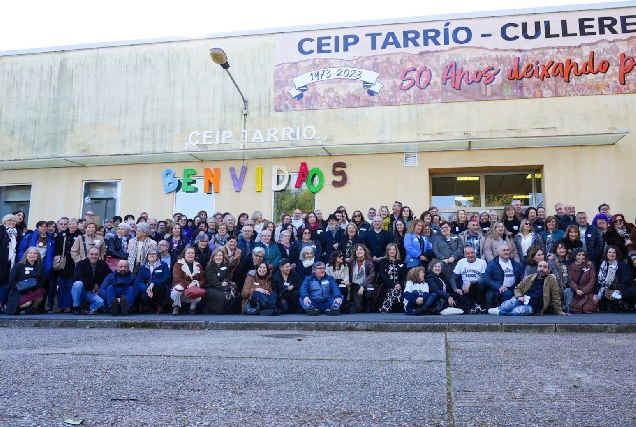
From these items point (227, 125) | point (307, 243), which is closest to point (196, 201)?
point (227, 125)

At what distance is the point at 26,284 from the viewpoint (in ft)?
35.6

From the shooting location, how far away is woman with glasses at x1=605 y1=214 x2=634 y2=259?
429 inches

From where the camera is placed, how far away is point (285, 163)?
49.5 feet

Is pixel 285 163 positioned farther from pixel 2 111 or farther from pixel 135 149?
pixel 2 111

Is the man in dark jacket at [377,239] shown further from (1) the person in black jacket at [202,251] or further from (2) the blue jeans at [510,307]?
(1) the person in black jacket at [202,251]

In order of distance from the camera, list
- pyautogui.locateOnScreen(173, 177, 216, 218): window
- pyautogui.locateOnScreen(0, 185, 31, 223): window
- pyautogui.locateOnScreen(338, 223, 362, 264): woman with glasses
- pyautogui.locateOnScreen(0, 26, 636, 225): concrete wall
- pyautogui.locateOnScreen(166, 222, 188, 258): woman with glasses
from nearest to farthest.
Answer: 1. pyautogui.locateOnScreen(338, 223, 362, 264): woman with glasses
2. pyautogui.locateOnScreen(166, 222, 188, 258): woman with glasses
3. pyautogui.locateOnScreen(0, 26, 636, 225): concrete wall
4. pyautogui.locateOnScreen(173, 177, 216, 218): window
5. pyautogui.locateOnScreen(0, 185, 31, 223): window

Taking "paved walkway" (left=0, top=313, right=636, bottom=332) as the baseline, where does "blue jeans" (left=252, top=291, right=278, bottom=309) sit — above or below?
above

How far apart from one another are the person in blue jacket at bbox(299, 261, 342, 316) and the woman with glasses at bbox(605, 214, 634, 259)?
537 centimetres

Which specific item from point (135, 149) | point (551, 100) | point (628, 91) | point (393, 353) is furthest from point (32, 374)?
point (628, 91)

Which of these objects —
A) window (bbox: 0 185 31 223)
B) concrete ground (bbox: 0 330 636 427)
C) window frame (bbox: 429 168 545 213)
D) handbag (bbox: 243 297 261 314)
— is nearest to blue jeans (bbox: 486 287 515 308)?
concrete ground (bbox: 0 330 636 427)

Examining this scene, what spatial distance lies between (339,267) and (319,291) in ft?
2.52

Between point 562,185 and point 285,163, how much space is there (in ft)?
22.7

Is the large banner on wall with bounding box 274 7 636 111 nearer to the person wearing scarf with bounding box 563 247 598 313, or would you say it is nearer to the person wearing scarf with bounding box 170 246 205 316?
the person wearing scarf with bounding box 563 247 598 313

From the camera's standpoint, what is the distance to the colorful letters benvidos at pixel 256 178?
1478 centimetres
